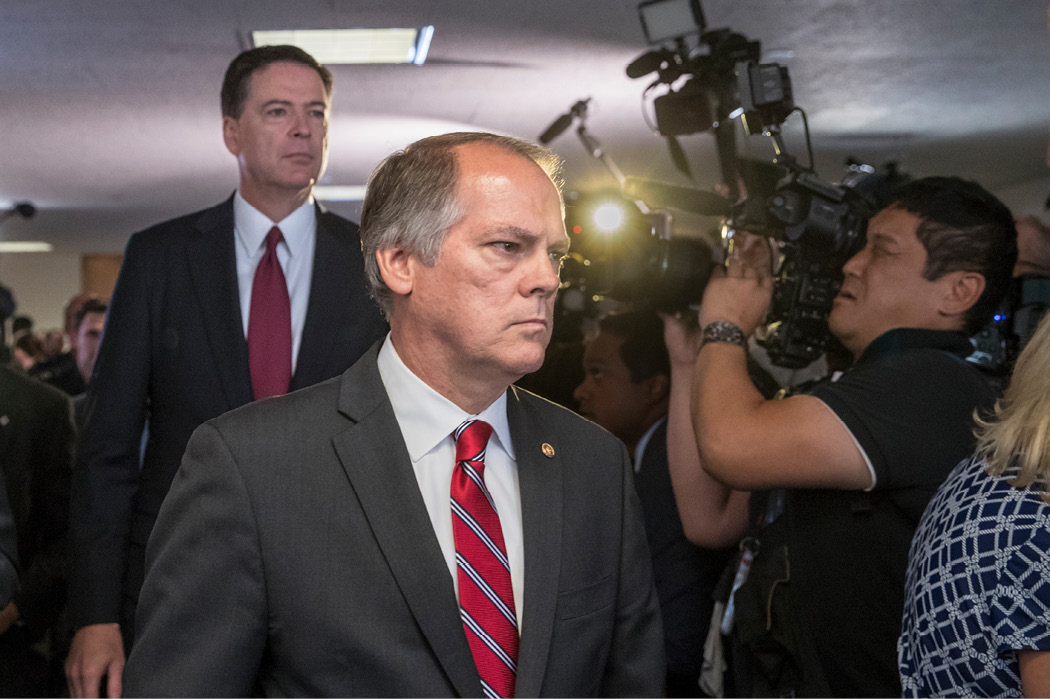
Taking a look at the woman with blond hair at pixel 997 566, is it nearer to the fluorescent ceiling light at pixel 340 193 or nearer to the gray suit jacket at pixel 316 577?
the gray suit jacket at pixel 316 577

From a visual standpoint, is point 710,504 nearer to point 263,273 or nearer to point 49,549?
point 263,273

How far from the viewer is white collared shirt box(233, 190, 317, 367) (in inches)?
70.1

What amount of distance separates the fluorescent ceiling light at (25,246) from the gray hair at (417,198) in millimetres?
11229

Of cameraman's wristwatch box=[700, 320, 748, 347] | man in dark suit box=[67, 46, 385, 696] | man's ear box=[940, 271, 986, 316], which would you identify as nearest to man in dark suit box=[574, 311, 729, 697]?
cameraman's wristwatch box=[700, 320, 748, 347]

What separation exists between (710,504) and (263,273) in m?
1.12

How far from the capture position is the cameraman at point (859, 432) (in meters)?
1.68

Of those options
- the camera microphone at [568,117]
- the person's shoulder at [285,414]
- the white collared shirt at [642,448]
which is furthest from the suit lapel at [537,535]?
the camera microphone at [568,117]

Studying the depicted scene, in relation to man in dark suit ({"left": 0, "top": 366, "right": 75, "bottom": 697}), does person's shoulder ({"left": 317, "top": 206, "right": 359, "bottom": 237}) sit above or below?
above

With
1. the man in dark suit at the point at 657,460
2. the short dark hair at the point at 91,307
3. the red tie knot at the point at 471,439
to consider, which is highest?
the short dark hair at the point at 91,307

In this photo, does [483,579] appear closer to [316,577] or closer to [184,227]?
[316,577]

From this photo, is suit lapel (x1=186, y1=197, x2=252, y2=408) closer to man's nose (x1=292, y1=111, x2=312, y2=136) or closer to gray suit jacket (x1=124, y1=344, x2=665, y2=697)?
man's nose (x1=292, y1=111, x2=312, y2=136)

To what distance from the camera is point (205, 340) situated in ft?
5.59

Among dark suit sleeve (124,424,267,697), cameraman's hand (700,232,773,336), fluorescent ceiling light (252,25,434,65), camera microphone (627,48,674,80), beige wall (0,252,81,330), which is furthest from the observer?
beige wall (0,252,81,330)

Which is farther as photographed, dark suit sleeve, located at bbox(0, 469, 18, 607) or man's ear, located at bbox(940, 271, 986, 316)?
man's ear, located at bbox(940, 271, 986, 316)
